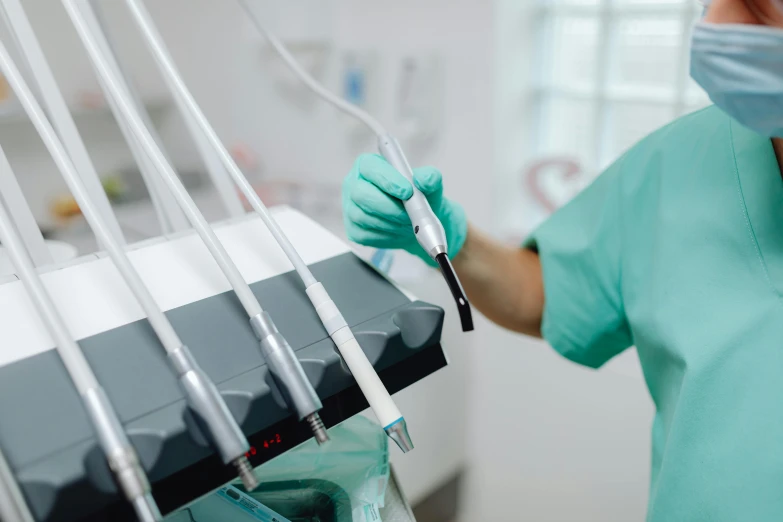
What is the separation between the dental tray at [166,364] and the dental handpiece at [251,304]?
0.05 ft

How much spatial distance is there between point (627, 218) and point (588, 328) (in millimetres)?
136

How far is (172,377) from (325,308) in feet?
0.31

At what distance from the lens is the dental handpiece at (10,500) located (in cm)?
29

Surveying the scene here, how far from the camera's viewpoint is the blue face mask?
0.50 meters

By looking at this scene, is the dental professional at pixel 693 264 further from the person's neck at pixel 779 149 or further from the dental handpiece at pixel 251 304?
the dental handpiece at pixel 251 304

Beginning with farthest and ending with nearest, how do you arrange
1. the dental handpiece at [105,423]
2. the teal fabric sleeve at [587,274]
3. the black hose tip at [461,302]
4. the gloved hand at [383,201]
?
the teal fabric sleeve at [587,274], the gloved hand at [383,201], the black hose tip at [461,302], the dental handpiece at [105,423]

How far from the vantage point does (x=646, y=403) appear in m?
1.31

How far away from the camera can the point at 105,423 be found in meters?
0.29

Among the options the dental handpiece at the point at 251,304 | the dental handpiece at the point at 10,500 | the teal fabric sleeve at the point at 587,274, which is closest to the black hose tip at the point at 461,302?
the dental handpiece at the point at 251,304

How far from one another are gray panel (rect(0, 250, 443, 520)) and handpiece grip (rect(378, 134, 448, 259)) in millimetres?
45

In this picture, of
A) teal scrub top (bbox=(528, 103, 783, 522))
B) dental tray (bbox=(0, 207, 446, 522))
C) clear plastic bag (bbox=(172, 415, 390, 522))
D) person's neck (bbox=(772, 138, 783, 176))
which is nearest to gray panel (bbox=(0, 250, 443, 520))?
dental tray (bbox=(0, 207, 446, 522))

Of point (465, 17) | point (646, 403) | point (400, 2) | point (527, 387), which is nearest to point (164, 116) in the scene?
point (400, 2)

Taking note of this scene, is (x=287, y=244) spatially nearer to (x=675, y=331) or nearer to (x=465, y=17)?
(x=675, y=331)

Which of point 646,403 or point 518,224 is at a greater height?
point 518,224
